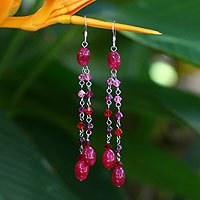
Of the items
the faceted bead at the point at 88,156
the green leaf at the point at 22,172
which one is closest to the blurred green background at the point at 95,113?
the green leaf at the point at 22,172

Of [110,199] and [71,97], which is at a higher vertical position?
[71,97]

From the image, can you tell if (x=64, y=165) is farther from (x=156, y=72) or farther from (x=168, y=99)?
(x=156, y=72)

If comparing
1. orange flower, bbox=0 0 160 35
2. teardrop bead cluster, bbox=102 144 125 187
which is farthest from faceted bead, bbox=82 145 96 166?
orange flower, bbox=0 0 160 35

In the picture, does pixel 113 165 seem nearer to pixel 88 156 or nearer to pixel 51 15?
pixel 88 156

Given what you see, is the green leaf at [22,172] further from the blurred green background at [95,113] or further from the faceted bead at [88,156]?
the faceted bead at [88,156]

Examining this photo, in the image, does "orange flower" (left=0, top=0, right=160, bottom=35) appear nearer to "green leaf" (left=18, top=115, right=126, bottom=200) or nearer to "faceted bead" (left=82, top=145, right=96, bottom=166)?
"faceted bead" (left=82, top=145, right=96, bottom=166)

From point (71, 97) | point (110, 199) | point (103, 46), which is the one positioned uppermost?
point (103, 46)

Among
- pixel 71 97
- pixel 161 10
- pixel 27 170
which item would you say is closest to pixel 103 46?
pixel 71 97
